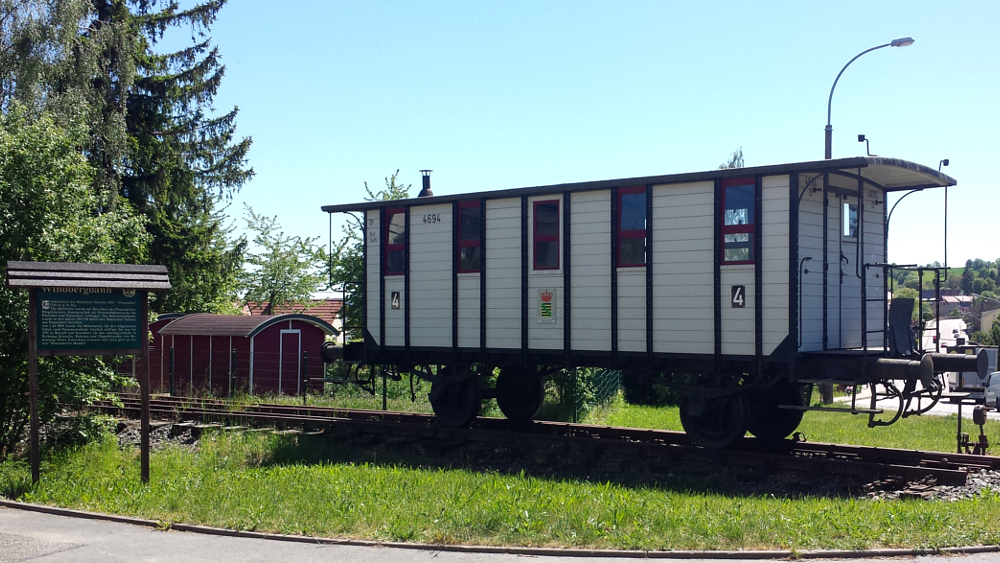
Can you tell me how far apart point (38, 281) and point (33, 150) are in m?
3.78

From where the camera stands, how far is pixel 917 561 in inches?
253

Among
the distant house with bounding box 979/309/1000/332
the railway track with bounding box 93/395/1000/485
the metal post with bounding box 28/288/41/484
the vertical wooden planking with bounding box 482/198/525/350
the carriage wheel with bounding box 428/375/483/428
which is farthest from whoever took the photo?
the distant house with bounding box 979/309/1000/332

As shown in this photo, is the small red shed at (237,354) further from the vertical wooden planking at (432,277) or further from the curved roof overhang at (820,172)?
the curved roof overhang at (820,172)

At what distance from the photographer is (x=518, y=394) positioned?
14.8m

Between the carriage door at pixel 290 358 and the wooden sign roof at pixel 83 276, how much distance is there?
13.9m

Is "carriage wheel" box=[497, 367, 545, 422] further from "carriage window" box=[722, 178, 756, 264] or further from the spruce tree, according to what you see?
the spruce tree

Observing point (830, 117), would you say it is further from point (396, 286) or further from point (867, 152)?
point (396, 286)

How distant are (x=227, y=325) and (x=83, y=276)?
15.0 metres

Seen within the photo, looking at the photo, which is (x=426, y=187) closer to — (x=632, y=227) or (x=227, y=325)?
(x=632, y=227)

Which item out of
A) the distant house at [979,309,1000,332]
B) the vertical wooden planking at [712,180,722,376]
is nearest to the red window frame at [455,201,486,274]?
the vertical wooden planking at [712,180,722,376]

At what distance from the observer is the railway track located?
402 inches

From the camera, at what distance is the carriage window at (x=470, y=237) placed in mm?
13492

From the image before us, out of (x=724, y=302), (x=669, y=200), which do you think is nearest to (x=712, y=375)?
(x=724, y=302)

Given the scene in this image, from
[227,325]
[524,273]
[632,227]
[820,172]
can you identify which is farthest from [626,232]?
[227,325]
